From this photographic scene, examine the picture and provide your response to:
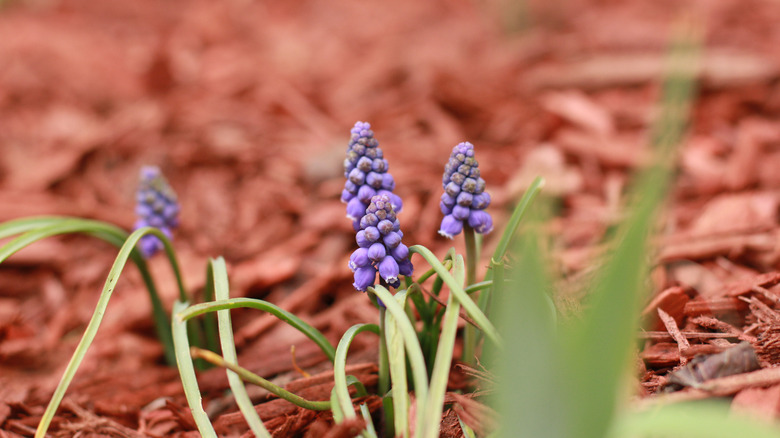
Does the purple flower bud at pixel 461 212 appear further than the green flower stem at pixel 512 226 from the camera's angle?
No

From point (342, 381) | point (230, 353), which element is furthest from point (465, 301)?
point (230, 353)

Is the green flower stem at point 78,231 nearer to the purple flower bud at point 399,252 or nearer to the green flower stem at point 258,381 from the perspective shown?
the green flower stem at point 258,381

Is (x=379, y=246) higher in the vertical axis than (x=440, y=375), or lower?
higher

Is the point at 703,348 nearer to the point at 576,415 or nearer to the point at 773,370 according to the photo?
the point at 773,370

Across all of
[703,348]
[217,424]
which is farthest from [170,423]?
[703,348]

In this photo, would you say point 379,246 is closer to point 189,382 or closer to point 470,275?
point 470,275

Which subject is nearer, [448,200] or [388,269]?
[388,269]

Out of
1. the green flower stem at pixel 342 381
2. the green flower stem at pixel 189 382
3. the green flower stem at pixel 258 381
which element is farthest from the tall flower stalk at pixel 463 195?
the green flower stem at pixel 189 382

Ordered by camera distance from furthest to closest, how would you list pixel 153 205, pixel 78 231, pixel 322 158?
1. pixel 322 158
2. pixel 153 205
3. pixel 78 231

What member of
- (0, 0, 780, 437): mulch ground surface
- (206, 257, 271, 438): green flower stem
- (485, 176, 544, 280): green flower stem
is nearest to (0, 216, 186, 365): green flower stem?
(0, 0, 780, 437): mulch ground surface
